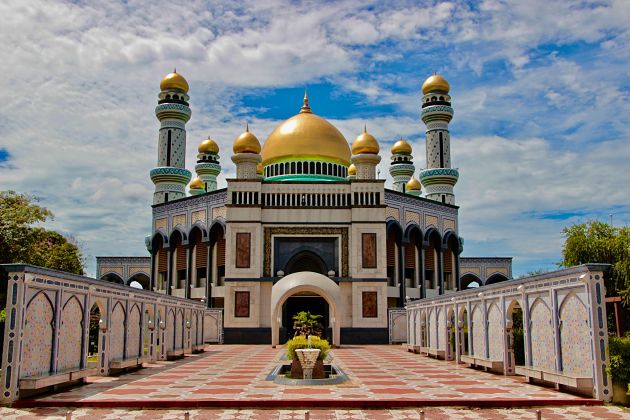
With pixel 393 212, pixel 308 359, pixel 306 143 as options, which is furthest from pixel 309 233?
pixel 308 359

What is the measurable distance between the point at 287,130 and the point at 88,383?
27558 mm

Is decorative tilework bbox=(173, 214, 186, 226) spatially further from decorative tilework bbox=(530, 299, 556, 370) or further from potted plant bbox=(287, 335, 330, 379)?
decorative tilework bbox=(530, 299, 556, 370)

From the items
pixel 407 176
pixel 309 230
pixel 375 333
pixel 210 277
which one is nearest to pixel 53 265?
pixel 210 277

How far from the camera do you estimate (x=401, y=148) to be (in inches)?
1977

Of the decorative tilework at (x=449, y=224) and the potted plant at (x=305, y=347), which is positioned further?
the decorative tilework at (x=449, y=224)

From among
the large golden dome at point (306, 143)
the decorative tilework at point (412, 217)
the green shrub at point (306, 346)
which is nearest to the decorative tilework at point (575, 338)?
the green shrub at point (306, 346)

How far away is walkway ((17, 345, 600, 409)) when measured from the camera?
10602 millimetres

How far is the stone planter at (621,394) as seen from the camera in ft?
34.4

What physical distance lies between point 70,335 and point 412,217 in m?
27.5

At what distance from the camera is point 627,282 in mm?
19406

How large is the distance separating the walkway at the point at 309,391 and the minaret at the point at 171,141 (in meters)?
26.1

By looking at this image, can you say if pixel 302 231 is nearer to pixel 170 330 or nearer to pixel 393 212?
pixel 393 212

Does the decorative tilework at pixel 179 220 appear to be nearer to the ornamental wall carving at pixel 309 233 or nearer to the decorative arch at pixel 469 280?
the ornamental wall carving at pixel 309 233

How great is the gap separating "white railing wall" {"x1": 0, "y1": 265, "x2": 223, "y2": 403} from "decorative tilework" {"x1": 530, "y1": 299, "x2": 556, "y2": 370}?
9.67 m
